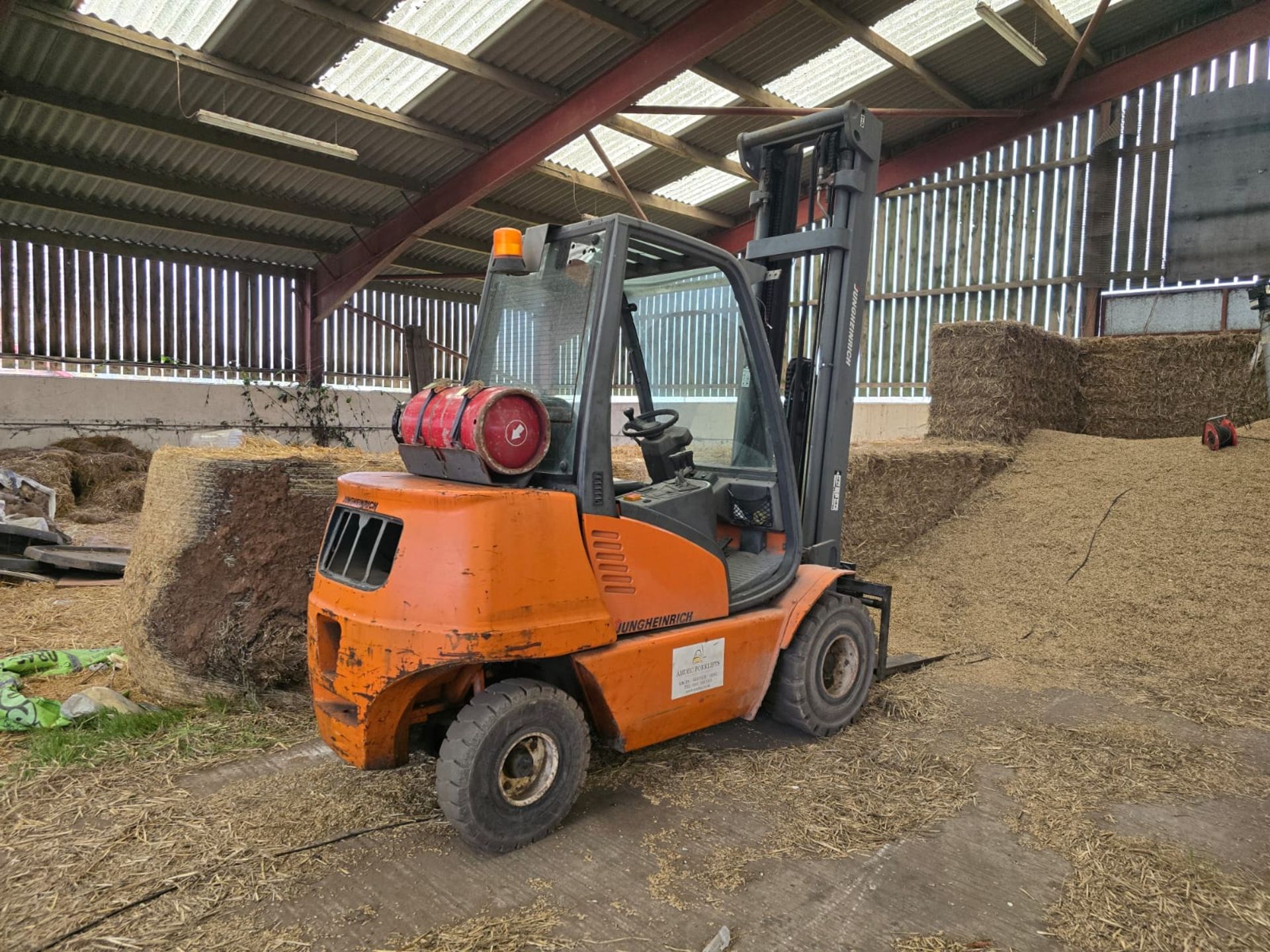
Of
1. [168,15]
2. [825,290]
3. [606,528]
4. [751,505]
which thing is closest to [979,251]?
[825,290]

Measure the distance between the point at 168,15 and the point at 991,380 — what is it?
10.0 metres

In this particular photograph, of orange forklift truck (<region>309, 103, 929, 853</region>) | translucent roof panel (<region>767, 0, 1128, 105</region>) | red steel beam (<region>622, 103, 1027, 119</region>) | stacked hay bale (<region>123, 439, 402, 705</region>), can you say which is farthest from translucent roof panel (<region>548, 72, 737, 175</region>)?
stacked hay bale (<region>123, 439, 402, 705</region>)

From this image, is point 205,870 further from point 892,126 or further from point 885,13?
point 892,126

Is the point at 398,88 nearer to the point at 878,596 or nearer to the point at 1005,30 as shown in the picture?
the point at 1005,30

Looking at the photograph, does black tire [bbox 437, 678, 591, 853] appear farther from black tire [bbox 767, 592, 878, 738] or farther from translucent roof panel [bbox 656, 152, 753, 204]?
translucent roof panel [bbox 656, 152, 753, 204]

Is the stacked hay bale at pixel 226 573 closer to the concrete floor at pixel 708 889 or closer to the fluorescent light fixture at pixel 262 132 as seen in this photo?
the concrete floor at pixel 708 889

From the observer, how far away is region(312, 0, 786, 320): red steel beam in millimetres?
10078

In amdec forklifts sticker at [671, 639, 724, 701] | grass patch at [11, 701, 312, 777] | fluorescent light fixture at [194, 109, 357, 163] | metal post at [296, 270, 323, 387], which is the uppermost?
fluorescent light fixture at [194, 109, 357, 163]

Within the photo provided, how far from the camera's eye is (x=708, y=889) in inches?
112

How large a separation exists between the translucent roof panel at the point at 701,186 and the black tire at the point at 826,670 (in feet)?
42.0

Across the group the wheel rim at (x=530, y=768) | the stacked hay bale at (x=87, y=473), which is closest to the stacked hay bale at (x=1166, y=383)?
the wheel rim at (x=530, y=768)

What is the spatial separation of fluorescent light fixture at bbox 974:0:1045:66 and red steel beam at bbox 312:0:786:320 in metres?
2.32

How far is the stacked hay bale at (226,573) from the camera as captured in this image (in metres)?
4.17

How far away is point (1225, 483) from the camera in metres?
7.10
